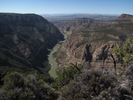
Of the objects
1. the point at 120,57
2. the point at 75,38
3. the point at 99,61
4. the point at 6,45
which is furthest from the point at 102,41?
the point at 6,45

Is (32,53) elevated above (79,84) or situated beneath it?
situated beneath

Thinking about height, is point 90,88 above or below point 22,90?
above

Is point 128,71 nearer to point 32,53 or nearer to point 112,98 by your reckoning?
point 112,98

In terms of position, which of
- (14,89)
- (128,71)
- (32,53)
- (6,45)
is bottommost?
(32,53)

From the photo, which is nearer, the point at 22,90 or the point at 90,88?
the point at 90,88

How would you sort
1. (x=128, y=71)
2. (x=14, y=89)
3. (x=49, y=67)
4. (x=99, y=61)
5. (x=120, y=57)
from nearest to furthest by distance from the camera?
(x=128, y=71) → (x=14, y=89) → (x=120, y=57) → (x=99, y=61) → (x=49, y=67)

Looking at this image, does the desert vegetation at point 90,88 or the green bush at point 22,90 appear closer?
the desert vegetation at point 90,88

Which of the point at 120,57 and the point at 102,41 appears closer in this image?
the point at 120,57

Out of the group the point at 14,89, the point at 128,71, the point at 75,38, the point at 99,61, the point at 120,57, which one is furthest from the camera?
the point at 75,38

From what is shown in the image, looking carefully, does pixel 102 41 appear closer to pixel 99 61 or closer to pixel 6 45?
pixel 99 61

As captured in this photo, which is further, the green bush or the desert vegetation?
the green bush

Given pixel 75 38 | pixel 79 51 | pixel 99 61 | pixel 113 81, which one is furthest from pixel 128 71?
pixel 75 38
